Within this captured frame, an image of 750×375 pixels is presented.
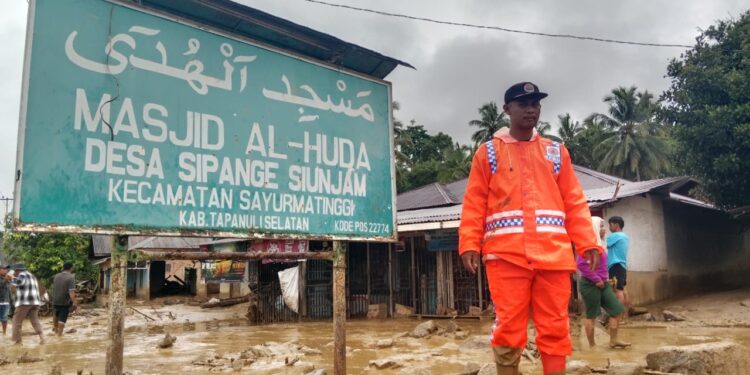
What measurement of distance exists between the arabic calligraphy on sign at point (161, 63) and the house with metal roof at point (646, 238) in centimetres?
769

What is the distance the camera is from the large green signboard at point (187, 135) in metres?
2.94

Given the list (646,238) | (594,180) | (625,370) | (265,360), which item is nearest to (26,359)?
(265,360)

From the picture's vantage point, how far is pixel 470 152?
3488cm

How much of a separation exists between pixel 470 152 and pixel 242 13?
31915 mm

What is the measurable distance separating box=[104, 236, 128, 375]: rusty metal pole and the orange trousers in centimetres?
207

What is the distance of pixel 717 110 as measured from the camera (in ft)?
38.3

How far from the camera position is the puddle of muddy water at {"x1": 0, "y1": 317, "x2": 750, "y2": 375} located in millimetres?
6164

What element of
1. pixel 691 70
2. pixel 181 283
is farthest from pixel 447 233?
pixel 181 283

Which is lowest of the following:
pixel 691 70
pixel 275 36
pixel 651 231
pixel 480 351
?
pixel 480 351

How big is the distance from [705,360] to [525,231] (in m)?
2.23

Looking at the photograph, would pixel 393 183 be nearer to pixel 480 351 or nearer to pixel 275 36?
pixel 275 36

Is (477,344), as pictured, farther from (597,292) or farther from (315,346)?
(315,346)

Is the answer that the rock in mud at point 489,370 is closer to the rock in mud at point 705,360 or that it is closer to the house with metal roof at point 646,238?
the rock in mud at point 705,360

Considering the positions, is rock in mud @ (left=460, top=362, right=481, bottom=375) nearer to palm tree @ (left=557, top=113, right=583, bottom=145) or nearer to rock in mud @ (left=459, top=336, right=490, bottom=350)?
rock in mud @ (left=459, top=336, right=490, bottom=350)
